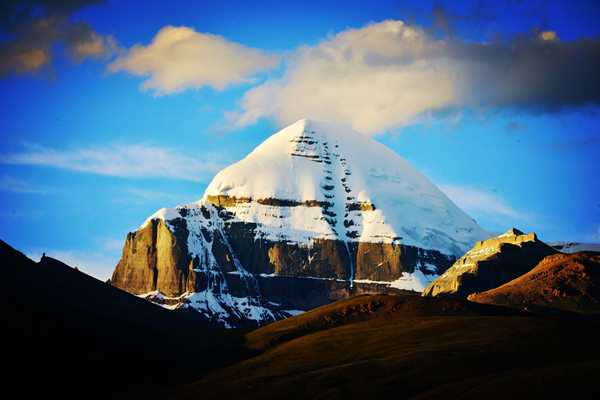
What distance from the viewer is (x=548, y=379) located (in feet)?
655

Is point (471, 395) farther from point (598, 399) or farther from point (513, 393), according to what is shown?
point (598, 399)

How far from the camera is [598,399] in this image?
7072 inches

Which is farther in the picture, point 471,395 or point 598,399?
point 471,395

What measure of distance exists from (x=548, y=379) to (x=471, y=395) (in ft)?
52.0

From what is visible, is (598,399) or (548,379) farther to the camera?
(548,379)

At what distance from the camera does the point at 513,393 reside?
194 m

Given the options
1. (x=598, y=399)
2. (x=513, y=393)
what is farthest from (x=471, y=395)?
(x=598, y=399)

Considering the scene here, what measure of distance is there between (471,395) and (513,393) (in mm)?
8013

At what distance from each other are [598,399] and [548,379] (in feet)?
67.2

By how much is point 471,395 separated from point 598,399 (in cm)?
2586

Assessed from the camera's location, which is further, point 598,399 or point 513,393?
point 513,393
